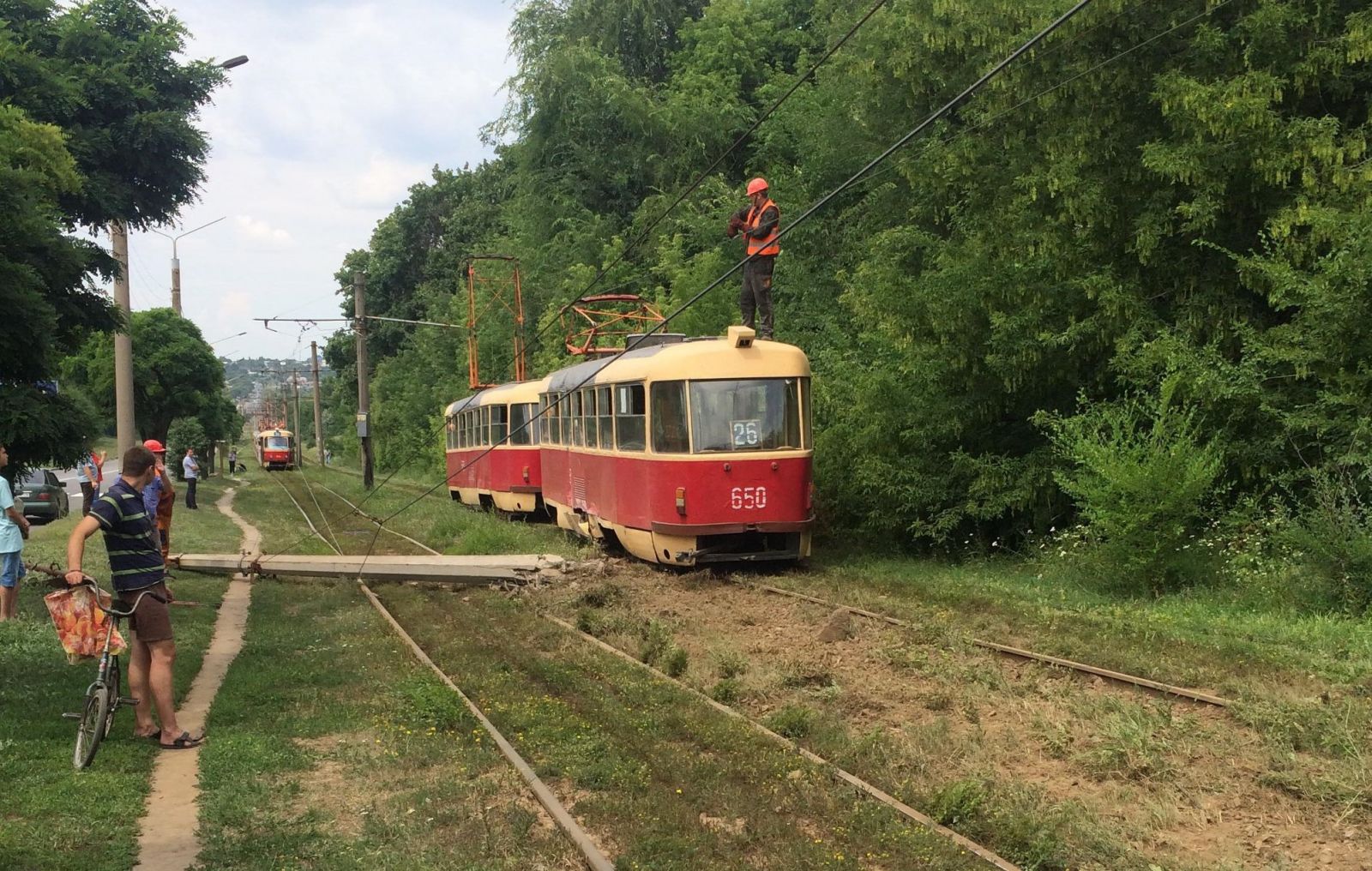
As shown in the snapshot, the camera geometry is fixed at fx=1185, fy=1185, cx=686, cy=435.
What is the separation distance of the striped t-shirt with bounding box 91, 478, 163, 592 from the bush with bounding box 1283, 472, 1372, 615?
370 inches

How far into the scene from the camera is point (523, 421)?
80.7 ft

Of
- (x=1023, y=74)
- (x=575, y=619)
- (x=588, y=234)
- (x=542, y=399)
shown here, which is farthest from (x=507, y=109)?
(x=575, y=619)

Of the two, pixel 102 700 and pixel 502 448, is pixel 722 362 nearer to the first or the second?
pixel 102 700

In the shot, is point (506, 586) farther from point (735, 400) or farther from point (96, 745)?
point (96, 745)

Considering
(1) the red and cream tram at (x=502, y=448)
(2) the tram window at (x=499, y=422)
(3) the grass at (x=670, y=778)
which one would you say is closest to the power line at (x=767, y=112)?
(1) the red and cream tram at (x=502, y=448)

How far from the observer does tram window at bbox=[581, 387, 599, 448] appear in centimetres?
1723

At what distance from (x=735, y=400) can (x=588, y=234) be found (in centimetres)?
2274

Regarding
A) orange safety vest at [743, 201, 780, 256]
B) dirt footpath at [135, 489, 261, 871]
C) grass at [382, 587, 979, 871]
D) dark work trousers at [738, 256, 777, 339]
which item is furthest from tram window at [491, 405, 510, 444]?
grass at [382, 587, 979, 871]

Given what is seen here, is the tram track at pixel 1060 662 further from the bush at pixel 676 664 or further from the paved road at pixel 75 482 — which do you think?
the paved road at pixel 75 482

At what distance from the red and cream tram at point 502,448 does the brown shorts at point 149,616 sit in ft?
44.7

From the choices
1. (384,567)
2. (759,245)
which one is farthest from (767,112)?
(384,567)

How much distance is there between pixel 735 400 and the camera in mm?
14195

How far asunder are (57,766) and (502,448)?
18976mm

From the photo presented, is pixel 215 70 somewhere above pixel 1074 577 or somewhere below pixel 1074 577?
above
